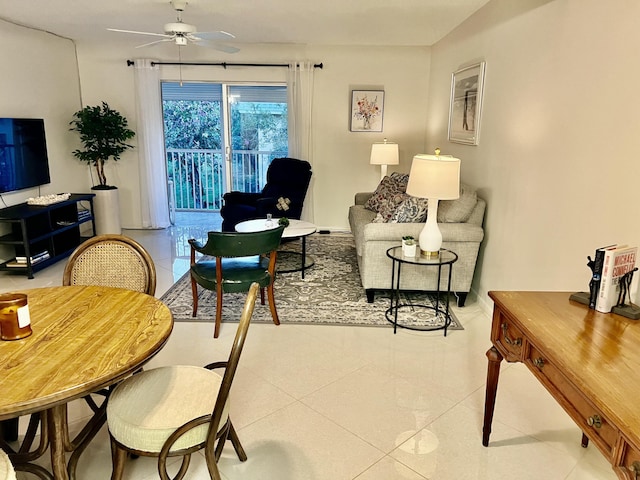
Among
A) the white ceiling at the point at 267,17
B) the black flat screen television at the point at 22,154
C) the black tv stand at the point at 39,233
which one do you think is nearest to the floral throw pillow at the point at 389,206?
the white ceiling at the point at 267,17

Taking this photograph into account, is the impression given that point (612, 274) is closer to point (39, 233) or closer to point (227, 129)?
point (39, 233)

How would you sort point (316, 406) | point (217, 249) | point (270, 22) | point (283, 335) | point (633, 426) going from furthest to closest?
point (270, 22), point (283, 335), point (217, 249), point (316, 406), point (633, 426)

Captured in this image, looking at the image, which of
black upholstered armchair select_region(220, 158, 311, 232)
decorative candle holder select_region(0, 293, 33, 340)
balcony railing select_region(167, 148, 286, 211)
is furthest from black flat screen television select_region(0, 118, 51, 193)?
decorative candle holder select_region(0, 293, 33, 340)

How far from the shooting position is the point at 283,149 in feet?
21.2

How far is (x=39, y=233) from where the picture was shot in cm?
456

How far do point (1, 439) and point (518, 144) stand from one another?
3.27 metres

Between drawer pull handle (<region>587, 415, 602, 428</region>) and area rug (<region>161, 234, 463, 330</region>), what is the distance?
2024 millimetres

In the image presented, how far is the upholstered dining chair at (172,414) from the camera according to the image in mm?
1484

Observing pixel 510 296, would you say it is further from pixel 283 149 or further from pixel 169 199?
pixel 169 199

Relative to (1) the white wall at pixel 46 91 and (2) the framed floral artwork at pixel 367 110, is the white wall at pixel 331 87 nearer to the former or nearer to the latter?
(2) the framed floral artwork at pixel 367 110

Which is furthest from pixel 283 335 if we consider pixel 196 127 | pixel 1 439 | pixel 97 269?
pixel 196 127

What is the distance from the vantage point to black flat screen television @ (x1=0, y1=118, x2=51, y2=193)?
Answer: 176 inches

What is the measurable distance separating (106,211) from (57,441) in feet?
15.0

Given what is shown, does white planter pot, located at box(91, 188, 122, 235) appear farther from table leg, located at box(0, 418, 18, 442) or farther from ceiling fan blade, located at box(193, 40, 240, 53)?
table leg, located at box(0, 418, 18, 442)
